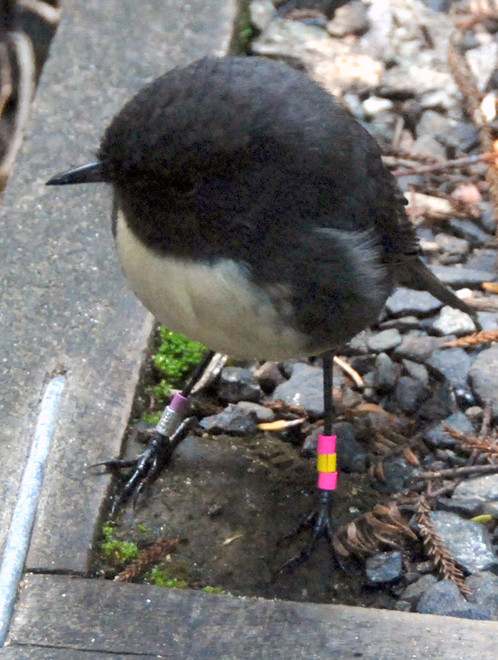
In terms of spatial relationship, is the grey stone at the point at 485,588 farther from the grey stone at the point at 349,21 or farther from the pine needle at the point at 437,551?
the grey stone at the point at 349,21

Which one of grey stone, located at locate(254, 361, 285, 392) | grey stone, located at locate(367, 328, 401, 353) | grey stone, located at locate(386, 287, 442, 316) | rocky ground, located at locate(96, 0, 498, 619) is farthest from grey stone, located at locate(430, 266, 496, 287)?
grey stone, located at locate(254, 361, 285, 392)

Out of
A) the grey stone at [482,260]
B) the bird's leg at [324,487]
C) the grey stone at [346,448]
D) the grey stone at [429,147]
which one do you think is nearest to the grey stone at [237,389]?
the grey stone at [346,448]

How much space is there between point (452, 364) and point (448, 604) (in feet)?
3.78

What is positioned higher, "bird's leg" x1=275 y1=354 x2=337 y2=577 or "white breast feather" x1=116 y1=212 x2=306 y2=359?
"white breast feather" x1=116 y1=212 x2=306 y2=359

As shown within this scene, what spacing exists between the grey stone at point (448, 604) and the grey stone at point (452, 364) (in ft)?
3.32

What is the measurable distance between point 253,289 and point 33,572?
1.03m

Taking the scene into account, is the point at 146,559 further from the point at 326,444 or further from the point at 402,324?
the point at 402,324

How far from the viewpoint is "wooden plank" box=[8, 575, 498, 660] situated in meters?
2.33

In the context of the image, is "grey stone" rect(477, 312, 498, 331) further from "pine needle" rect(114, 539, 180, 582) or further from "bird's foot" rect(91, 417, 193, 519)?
"pine needle" rect(114, 539, 180, 582)

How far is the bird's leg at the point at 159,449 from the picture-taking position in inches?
116

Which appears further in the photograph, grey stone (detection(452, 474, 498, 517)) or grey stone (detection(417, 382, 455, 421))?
grey stone (detection(417, 382, 455, 421))

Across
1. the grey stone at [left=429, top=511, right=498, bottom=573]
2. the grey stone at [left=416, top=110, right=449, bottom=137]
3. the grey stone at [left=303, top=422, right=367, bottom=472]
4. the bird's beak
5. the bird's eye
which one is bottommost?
the grey stone at [left=303, top=422, right=367, bottom=472]

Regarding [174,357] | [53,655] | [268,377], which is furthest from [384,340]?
[53,655]

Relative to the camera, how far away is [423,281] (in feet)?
11.0
